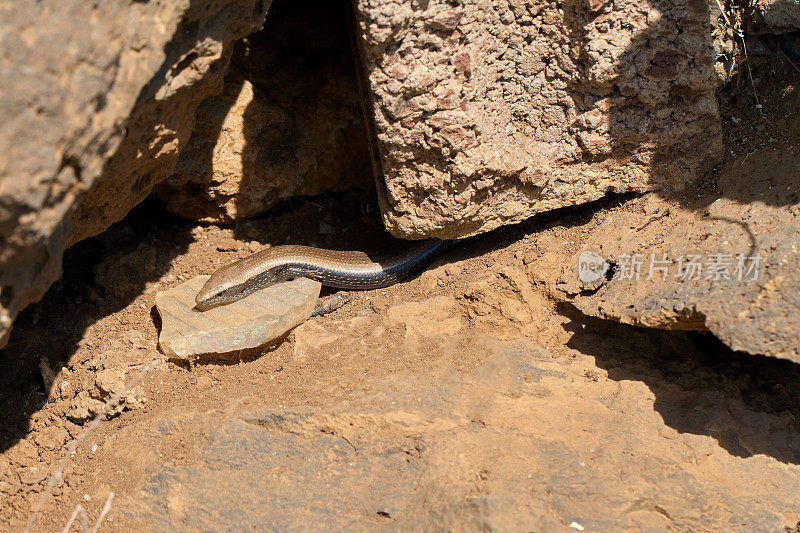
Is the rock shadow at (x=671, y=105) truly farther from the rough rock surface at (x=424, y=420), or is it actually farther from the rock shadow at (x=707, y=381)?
the rock shadow at (x=707, y=381)

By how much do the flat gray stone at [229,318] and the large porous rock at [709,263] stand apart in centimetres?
176

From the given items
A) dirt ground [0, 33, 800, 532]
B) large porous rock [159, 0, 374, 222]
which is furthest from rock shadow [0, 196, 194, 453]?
large porous rock [159, 0, 374, 222]

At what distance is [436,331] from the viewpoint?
158 inches

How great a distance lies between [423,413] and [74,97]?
7.48 ft

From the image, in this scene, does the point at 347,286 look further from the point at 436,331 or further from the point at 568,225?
the point at 568,225

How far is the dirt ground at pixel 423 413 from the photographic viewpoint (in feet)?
9.67

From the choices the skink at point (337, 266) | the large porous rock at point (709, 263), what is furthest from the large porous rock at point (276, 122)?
the large porous rock at point (709, 263)

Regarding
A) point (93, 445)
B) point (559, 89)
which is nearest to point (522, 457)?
point (559, 89)

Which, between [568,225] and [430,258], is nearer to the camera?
[568,225]

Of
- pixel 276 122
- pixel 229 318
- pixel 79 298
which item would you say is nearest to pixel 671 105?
pixel 276 122

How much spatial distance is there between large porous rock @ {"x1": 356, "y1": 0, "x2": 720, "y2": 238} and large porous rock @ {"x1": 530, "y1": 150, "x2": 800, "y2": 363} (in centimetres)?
31

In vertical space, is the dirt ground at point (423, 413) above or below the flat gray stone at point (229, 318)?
below

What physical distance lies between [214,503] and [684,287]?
2821mm

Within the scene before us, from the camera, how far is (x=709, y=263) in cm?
329
